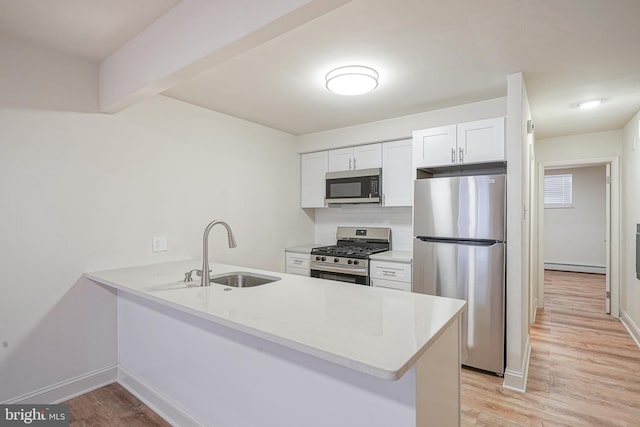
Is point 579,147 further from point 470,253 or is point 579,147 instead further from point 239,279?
point 239,279

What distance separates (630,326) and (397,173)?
3066mm

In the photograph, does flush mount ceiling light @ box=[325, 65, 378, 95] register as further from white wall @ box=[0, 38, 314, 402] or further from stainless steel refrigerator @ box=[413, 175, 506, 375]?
white wall @ box=[0, 38, 314, 402]

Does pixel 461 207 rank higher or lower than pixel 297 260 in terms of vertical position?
higher

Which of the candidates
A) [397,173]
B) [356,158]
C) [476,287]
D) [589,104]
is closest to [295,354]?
[476,287]

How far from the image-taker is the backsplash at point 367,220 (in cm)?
388

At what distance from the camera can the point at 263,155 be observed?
12.6 ft

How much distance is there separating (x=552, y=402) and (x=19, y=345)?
359 centimetres

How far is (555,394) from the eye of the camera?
2377mm

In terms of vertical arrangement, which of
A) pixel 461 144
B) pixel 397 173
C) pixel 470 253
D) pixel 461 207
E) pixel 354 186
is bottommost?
pixel 470 253

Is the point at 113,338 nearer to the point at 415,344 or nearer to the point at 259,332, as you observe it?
the point at 259,332

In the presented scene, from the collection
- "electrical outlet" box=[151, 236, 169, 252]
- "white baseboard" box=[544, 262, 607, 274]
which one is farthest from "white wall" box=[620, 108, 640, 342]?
"electrical outlet" box=[151, 236, 169, 252]

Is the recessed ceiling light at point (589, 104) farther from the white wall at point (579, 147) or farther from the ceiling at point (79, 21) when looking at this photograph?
the ceiling at point (79, 21)

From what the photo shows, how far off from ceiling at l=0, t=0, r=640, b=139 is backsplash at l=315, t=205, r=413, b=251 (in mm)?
1281

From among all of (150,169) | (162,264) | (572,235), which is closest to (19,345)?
(162,264)
